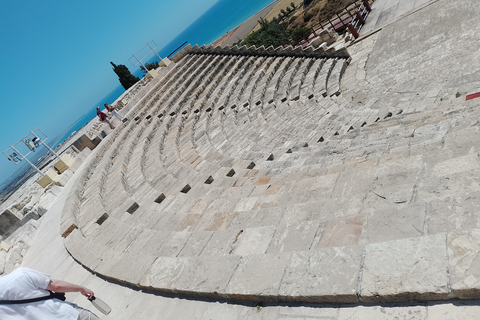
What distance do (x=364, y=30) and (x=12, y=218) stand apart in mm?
19636

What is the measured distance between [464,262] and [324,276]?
1.24 metres

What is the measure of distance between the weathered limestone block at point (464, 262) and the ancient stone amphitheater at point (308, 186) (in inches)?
0.4

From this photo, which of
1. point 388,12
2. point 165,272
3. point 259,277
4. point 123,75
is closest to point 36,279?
point 165,272

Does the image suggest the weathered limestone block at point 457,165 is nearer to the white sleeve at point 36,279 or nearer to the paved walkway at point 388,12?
the white sleeve at point 36,279

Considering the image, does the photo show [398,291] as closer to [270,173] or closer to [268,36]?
[270,173]

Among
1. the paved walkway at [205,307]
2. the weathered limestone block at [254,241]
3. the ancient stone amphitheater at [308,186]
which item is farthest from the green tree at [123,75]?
the weathered limestone block at [254,241]

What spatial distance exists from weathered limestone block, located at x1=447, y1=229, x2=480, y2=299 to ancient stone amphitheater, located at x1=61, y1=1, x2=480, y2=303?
0.01 metres

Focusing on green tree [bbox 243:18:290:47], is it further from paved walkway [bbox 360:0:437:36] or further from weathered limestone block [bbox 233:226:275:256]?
weathered limestone block [bbox 233:226:275:256]

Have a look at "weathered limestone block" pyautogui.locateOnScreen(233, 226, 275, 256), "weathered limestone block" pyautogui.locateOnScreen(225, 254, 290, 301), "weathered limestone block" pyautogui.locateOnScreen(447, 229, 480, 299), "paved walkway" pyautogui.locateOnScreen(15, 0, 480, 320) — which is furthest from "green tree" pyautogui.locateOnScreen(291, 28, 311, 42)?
"weathered limestone block" pyautogui.locateOnScreen(447, 229, 480, 299)

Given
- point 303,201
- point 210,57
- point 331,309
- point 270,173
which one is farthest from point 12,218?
point 210,57

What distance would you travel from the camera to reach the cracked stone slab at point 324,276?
3285mm

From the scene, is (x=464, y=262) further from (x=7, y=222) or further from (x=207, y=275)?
(x=7, y=222)

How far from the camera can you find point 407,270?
3059 mm

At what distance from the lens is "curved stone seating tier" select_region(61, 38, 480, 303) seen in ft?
10.9
